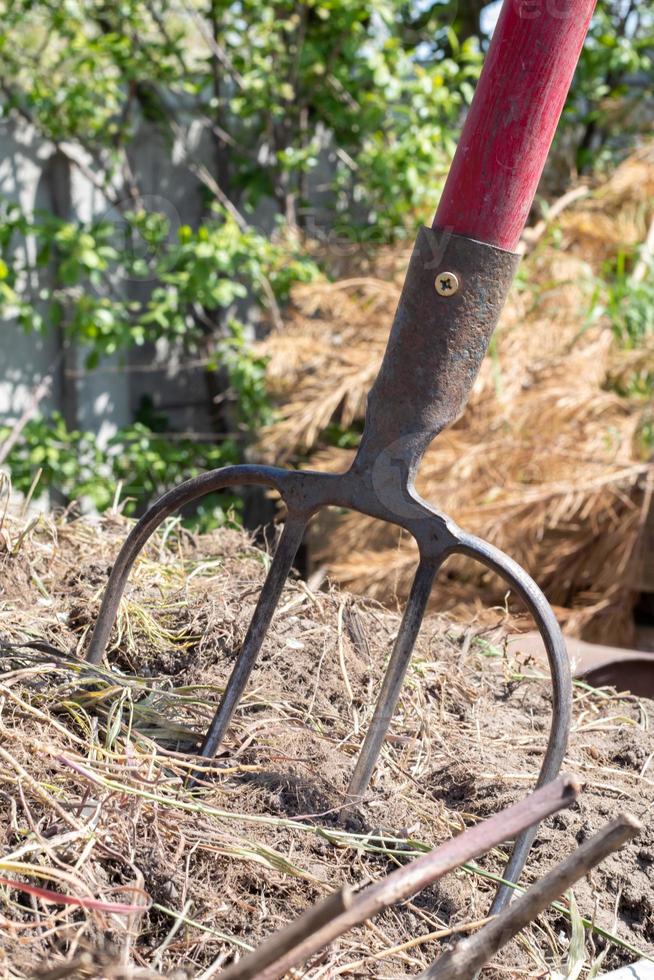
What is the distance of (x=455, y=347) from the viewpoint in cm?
91

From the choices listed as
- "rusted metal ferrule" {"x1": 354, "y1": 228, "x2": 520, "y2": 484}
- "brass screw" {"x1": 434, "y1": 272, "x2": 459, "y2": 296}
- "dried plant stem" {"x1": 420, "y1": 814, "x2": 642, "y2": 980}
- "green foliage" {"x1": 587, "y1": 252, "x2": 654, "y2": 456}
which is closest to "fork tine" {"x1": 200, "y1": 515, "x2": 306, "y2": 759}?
"rusted metal ferrule" {"x1": 354, "y1": 228, "x2": 520, "y2": 484}

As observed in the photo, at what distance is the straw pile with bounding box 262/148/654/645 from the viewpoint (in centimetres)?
226

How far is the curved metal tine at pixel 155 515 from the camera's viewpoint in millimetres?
971

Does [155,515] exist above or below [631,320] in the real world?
below

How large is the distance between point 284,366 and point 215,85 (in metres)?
1.46

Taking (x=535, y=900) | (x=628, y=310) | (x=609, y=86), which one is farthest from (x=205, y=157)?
(x=535, y=900)

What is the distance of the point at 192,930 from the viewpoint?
0.74m

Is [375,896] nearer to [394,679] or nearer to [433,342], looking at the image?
[394,679]

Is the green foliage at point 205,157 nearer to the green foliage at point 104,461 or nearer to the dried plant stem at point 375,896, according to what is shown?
the green foliage at point 104,461

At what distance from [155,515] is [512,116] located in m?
0.50

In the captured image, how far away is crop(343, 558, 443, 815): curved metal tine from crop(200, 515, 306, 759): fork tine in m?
0.13

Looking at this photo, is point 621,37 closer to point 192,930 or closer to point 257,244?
point 257,244

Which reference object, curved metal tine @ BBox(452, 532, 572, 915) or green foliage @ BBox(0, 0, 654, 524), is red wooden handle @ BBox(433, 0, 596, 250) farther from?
green foliage @ BBox(0, 0, 654, 524)

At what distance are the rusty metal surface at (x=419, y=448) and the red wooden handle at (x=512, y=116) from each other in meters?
0.03
